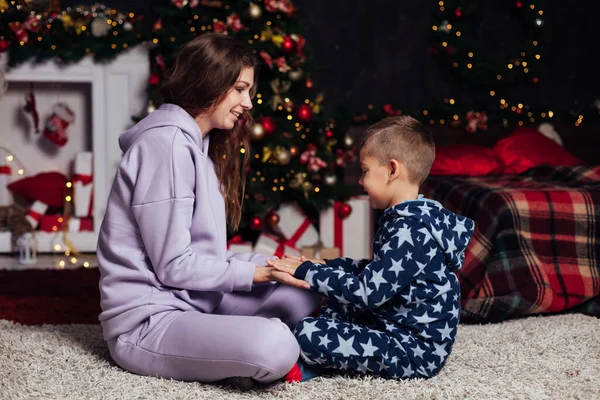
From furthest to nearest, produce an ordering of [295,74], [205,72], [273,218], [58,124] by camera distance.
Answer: [58,124] → [273,218] → [295,74] → [205,72]

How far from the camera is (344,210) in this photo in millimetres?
4027

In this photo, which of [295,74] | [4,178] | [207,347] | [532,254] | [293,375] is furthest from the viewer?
[4,178]

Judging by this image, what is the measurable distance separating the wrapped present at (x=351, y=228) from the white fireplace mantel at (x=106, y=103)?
1218 millimetres

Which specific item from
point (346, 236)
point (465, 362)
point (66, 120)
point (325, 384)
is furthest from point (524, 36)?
point (325, 384)

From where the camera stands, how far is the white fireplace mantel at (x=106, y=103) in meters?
4.23

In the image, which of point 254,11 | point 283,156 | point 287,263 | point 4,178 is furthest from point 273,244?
point 287,263

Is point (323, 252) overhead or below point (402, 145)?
below

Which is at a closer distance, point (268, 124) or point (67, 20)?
point (268, 124)

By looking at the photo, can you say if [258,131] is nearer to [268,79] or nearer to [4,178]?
[268,79]

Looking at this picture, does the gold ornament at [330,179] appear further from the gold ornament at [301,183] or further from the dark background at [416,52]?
the dark background at [416,52]

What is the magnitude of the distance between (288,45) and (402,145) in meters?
1.92

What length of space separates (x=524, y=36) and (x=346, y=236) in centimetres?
178

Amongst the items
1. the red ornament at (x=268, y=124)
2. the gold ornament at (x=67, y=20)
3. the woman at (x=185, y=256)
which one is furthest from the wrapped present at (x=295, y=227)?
the woman at (x=185, y=256)

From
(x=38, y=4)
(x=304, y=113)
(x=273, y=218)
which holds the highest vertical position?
(x=38, y=4)
